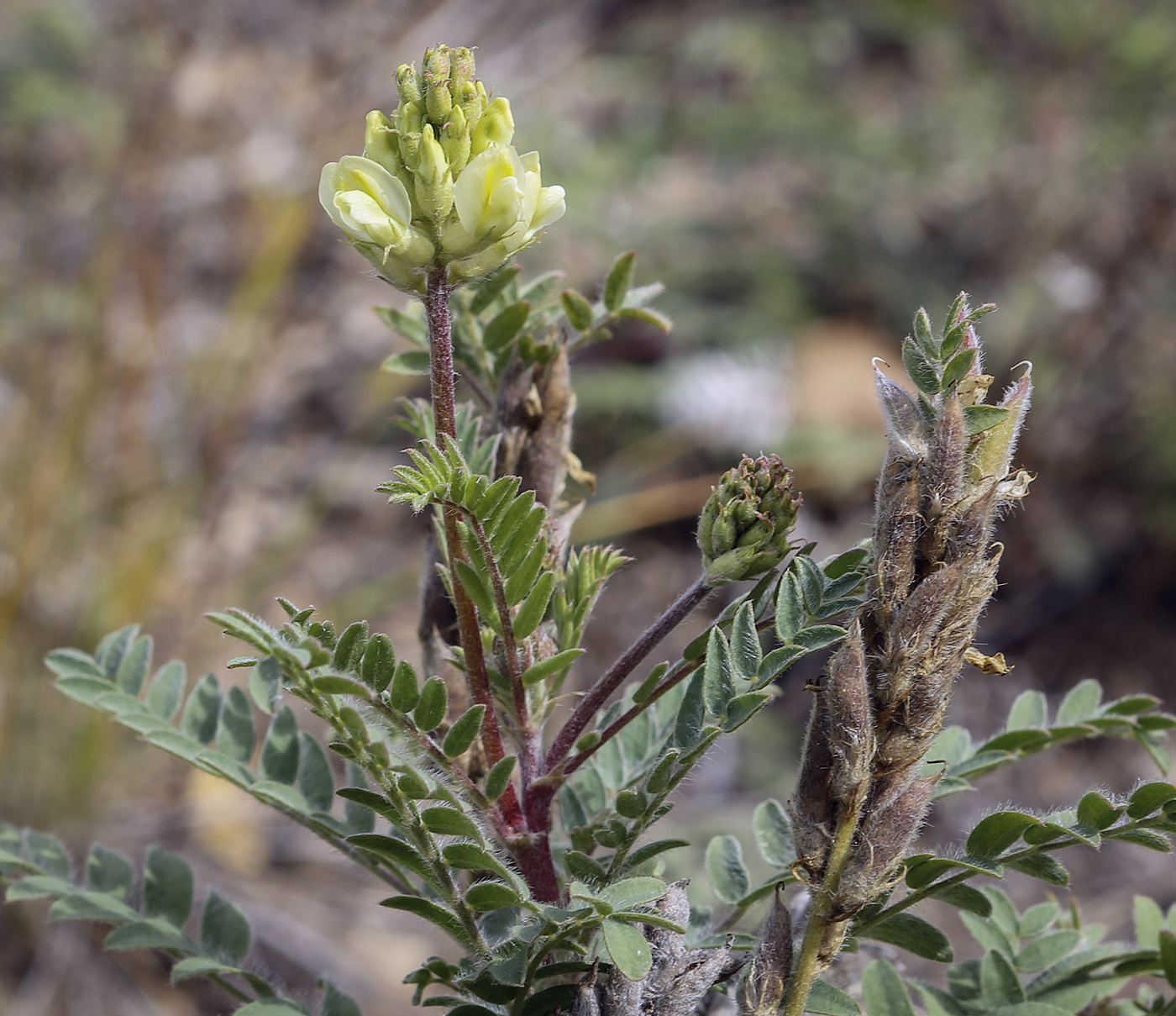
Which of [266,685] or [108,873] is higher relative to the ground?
[266,685]

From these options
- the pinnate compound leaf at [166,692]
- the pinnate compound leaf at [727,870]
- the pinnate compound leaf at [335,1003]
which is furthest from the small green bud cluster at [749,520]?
the pinnate compound leaf at [166,692]

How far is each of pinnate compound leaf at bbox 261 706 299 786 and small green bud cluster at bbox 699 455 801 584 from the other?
49cm

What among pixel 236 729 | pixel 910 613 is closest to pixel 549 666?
pixel 910 613

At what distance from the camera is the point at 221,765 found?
3.24ft

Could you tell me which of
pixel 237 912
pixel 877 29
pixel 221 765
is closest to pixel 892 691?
pixel 221 765

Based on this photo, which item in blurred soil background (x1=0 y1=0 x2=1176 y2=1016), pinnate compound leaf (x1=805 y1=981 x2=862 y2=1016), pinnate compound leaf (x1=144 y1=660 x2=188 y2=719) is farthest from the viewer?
blurred soil background (x1=0 y1=0 x2=1176 y2=1016)

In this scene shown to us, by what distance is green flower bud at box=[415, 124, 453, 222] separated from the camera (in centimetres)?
76

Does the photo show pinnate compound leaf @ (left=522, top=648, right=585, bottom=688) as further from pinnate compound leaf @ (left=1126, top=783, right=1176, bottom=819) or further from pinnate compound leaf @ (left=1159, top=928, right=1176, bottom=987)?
pinnate compound leaf @ (left=1159, top=928, right=1176, bottom=987)

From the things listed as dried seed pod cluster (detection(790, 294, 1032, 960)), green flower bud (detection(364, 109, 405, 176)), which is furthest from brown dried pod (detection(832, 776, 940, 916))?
green flower bud (detection(364, 109, 405, 176))

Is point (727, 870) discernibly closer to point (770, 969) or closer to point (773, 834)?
point (773, 834)

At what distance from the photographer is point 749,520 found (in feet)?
2.75

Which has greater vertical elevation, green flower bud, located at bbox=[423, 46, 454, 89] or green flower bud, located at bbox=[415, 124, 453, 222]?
green flower bud, located at bbox=[423, 46, 454, 89]

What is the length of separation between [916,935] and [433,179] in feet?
2.33

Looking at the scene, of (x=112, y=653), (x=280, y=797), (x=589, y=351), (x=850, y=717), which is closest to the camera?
(x=850, y=717)
